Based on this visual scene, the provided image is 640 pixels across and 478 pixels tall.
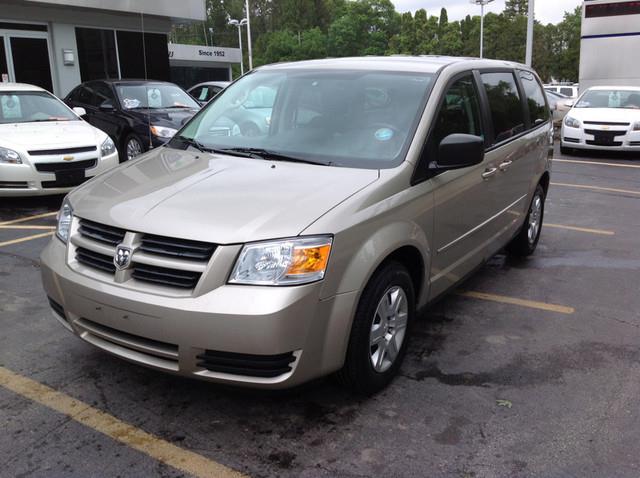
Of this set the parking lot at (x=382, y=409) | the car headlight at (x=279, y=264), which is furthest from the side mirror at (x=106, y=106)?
the car headlight at (x=279, y=264)

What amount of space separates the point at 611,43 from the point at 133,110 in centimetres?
1431

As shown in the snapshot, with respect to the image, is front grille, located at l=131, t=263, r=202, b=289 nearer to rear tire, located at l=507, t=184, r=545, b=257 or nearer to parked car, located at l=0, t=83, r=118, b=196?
rear tire, located at l=507, t=184, r=545, b=257

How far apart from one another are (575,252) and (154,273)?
15.6 feet

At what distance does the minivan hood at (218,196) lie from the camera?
2859 mm

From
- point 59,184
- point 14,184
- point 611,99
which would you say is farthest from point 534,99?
point 611,99

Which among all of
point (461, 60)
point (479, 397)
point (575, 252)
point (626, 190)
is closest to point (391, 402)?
point (479, 397)

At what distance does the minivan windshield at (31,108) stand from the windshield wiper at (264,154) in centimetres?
593

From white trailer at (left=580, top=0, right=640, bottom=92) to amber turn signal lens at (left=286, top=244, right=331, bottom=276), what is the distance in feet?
58.8

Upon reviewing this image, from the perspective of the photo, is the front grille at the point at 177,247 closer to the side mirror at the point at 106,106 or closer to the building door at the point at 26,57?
the side mirror at the point at 106,106

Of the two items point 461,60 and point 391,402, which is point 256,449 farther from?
point 461,60

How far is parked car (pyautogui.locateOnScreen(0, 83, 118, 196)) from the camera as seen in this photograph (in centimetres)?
748

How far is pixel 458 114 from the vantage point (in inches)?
163

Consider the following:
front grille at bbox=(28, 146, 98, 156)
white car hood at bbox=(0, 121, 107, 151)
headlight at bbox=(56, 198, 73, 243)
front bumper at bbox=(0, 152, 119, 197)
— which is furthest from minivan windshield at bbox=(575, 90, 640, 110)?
headlight at bbox=(56, 198, 73, 243)

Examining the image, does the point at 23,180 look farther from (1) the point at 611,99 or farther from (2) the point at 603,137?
(1) the point at 611,99
